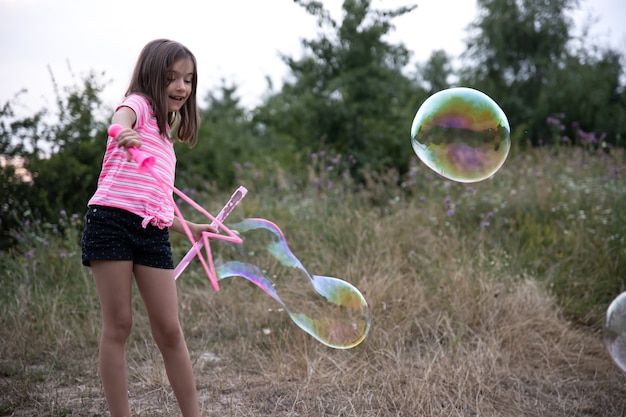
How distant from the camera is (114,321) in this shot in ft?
6.81

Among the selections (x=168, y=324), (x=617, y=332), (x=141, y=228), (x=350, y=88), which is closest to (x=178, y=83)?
(x=141, y=228)

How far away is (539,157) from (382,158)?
6.57ft

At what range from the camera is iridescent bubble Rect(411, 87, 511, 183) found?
3.11 meters

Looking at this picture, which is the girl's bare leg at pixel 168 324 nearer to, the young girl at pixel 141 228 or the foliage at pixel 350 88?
the young girl at pixel 141 228

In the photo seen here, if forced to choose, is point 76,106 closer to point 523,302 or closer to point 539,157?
point 523,302

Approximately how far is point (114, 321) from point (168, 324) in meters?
0.18

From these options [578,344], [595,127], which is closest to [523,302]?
[578,344]

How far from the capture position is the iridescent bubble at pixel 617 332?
2.80 meters

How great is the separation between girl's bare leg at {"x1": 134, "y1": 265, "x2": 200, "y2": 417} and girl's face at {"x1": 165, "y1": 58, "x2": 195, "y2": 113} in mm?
614

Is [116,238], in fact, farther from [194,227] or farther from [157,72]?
[157,72]

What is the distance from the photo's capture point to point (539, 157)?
6484mm

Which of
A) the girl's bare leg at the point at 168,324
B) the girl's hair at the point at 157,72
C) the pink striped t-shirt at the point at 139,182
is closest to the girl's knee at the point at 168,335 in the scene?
the girl's bare leg at the point at 168,324

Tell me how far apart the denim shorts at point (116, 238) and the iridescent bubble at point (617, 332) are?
2.16 metres

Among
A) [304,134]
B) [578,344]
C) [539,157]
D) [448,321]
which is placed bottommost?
[578,344]
